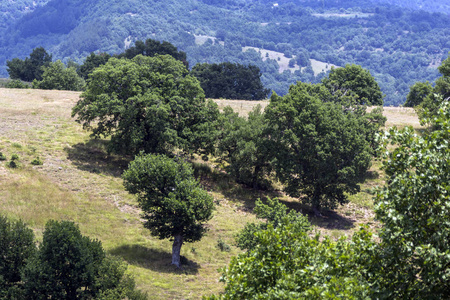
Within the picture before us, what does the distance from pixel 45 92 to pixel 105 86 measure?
33009 millimetres

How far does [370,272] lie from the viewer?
18125mm

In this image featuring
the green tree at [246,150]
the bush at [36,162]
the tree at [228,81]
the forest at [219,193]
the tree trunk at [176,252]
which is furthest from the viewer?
the tree at [228,81]

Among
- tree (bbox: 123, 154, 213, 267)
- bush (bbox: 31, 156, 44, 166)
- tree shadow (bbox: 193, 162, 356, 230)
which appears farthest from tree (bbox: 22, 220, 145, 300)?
tree shadow (bbox: 193, 162, 356, 230)

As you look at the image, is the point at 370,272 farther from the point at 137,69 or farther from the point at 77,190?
the point at 137,69

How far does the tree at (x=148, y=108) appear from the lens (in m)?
58.6

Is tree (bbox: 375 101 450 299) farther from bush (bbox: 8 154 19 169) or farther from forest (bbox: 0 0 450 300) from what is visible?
bush (bbox: 8 154 19 169)

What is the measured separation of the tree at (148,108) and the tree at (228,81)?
74.8m

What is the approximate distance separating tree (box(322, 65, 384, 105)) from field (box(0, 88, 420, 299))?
12998 mm

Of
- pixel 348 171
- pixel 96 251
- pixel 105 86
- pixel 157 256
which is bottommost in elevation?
pixel 157 256

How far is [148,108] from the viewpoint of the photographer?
5806 centimetres

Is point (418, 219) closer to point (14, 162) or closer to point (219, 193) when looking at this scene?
point (219, 193)

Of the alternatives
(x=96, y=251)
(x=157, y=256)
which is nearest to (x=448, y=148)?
(x=96, y=251)

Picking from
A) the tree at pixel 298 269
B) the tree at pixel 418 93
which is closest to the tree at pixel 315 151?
the tree at pixel 298 269

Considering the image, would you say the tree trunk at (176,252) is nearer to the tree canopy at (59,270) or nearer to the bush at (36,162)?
the tree canopy at (59,270)
